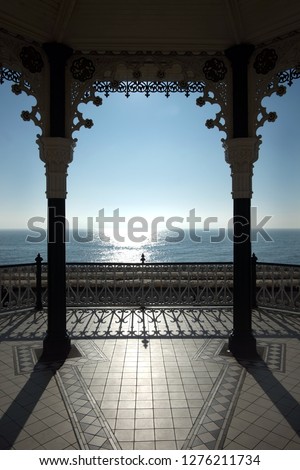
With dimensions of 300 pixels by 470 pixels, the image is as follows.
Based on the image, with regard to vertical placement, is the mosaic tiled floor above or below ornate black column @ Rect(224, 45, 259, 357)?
below

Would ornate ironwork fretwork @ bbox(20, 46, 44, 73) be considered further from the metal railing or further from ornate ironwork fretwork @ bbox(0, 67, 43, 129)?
the metal railing

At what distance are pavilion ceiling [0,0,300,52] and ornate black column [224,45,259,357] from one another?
348 mm

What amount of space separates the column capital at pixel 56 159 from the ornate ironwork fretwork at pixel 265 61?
281cm

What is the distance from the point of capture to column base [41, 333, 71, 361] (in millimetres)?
4770

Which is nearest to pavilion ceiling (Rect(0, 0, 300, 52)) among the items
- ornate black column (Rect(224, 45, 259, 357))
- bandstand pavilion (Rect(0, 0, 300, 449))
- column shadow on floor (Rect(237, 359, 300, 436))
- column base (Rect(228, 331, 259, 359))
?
bandstand pavilion (Rect(0, 0, 300, 449))

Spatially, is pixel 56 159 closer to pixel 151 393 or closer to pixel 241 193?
pixel 241 193

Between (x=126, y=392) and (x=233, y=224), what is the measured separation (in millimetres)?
2693

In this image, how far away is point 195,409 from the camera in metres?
3.42

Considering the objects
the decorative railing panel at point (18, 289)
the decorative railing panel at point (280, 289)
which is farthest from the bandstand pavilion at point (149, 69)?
the decorative railing panel at point (18, 289)

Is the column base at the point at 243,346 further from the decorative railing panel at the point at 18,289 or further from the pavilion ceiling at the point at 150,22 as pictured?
the decorative railing panel at the point at 18,289

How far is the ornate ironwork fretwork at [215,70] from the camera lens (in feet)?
15.9

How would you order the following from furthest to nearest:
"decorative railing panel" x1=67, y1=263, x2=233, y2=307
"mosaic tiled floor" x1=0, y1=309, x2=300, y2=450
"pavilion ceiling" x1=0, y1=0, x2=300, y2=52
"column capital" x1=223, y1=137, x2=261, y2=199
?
"decorative railing panel" x1=67, y1=263, x2=233, y2=307 < "column capital" x1=223, y1=137, x2=261, y2=199 < "pavilion ceiling" x1=0, y1=0, x2=300, y2=52 < "mosaic tiled floor" x1=0, y1=309, x2=300, y2=450
